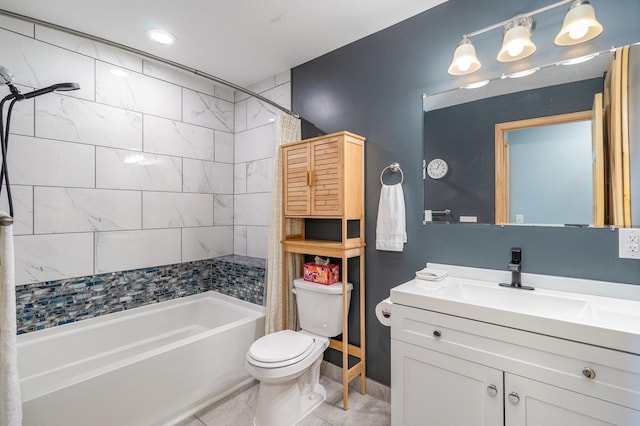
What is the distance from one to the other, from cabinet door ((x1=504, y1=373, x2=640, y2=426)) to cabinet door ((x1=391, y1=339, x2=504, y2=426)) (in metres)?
0.04

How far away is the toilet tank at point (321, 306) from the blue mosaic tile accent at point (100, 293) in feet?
3.79

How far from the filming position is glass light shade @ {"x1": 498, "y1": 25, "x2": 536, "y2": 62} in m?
1.49

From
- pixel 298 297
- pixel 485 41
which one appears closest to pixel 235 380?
pixel 298 297

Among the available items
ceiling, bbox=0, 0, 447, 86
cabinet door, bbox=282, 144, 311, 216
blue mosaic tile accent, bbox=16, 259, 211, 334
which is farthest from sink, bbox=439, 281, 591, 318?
blue mosaic tile accent, bbox=16, 259, 211, 334

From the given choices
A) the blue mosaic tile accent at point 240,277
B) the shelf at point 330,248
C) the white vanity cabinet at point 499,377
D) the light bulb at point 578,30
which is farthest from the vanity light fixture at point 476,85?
the blue mosaic tile accent at point 240,277

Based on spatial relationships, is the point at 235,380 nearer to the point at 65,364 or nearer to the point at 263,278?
the point at 263,278

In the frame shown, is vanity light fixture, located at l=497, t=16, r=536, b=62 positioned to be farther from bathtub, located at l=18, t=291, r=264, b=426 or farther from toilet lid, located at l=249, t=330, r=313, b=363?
bathtub, located at l=18, t=291, r=264, b=426

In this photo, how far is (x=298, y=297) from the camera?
221 centimetres

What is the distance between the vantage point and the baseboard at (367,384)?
80.0 inches

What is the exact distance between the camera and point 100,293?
2182 mm

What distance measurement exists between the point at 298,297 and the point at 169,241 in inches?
49.8

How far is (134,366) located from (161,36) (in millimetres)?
2168

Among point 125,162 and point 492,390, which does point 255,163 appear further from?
point 492,390

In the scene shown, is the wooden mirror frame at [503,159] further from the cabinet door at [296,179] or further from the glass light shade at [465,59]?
the cabinet door at [296,179]
